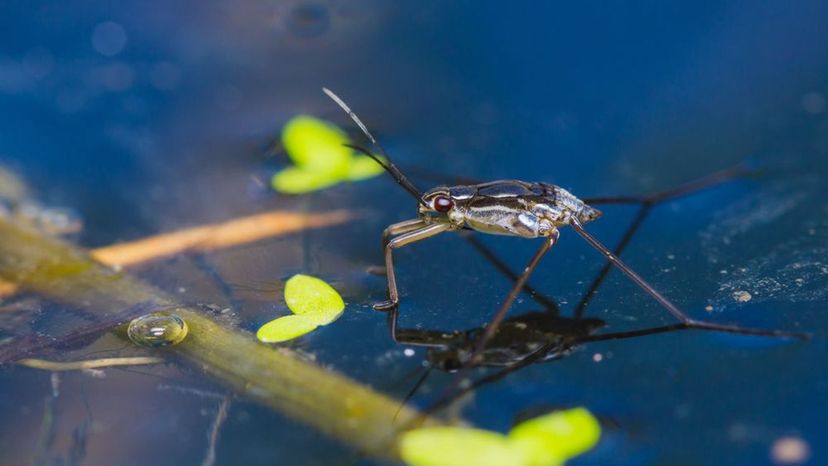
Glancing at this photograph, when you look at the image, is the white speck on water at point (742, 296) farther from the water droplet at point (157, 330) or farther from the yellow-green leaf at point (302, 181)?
the water droplet at point (157, 330)

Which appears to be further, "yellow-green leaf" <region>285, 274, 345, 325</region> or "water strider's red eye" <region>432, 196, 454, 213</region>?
"water strider's red eye" <region>432, 196, 454, 213</region>

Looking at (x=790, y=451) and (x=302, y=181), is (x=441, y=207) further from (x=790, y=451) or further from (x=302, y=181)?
(x=790, y=451)

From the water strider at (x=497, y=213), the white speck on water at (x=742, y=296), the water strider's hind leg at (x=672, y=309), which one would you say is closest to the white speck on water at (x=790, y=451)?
the water strider's hind leg at (x=672, y=309)

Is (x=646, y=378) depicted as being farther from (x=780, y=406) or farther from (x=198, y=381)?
(x=198, y=381)

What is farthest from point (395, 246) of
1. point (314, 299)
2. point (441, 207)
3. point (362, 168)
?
point (362, 168)

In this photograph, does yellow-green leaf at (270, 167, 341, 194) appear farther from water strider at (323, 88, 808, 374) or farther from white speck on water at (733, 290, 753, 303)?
white speck on water at (733, 290, 753, 303)

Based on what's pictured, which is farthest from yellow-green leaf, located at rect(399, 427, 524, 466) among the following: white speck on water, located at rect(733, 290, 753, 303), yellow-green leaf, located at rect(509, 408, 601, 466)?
white speck on water, located at rect(733, 290, 753, 303)

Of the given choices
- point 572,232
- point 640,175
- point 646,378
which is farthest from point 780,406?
point 640,175
